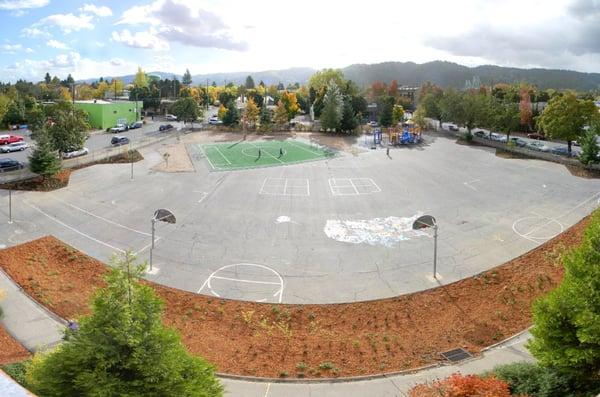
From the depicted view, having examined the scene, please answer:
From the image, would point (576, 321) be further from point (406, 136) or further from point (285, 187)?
point (406, 136)

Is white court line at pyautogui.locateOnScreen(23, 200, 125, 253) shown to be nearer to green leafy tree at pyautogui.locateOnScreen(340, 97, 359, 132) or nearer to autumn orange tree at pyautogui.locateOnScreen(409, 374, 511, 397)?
autumn orange tree at pyautogui.locateOnScreen(409, 374, 511, 397)

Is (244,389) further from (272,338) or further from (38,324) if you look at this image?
(38,324)

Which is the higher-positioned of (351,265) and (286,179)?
(286,179)

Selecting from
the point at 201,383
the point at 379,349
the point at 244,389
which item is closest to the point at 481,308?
the point at 379,349

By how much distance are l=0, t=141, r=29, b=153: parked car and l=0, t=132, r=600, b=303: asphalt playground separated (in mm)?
13807

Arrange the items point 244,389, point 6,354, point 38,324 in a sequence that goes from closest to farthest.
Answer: point 244,389 < point 6,354 < point 38,324

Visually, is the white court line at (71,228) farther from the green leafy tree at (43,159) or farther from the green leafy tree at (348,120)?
the green leafy tree at (348,120)

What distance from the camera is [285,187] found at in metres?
36.5

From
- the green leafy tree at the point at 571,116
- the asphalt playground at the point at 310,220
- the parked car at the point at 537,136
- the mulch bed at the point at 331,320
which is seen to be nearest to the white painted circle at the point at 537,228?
the asphalt playground at the point at 310,220

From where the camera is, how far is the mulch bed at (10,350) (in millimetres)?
14374

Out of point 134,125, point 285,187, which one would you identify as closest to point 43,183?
point 285,187

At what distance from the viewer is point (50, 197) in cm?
3241

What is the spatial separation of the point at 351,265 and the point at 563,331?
11609 millimetres

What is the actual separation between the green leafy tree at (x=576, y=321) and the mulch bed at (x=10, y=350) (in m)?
15.6
